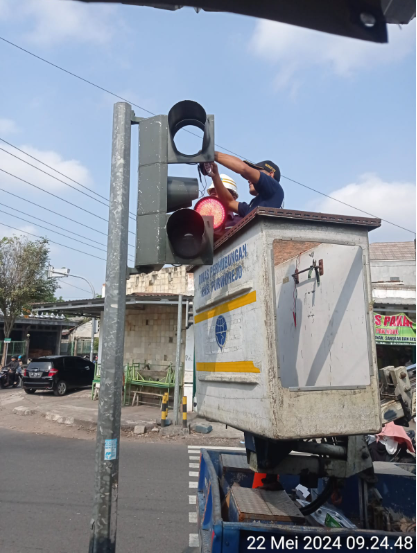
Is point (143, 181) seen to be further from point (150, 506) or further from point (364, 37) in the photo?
point (150, 506)

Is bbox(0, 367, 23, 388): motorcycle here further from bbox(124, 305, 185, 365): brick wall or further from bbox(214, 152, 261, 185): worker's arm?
bbox(214, 152, 261, 185): worker's arm

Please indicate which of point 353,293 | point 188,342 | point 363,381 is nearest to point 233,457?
point 363,381

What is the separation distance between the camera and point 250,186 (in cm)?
385

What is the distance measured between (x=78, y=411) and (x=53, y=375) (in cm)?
480

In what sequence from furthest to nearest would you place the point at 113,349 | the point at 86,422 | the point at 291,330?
1. the point at 86,422
2. the point at 291,330
3. the point at 113,349

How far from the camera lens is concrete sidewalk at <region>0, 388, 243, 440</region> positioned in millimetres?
11734

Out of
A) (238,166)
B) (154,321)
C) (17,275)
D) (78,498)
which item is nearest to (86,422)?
(154,321)

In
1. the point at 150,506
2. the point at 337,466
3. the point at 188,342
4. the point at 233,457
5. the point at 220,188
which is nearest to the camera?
the point at 337,466

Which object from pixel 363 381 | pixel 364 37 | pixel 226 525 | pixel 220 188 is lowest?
pixel 226 525

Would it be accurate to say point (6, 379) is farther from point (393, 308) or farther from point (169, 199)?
point (169, 199)

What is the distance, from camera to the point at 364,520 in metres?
3.02

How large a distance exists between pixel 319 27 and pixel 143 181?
71.0 inches

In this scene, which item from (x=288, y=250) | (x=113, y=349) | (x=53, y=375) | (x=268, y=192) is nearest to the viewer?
(x=113, y=349)

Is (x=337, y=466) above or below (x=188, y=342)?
below
